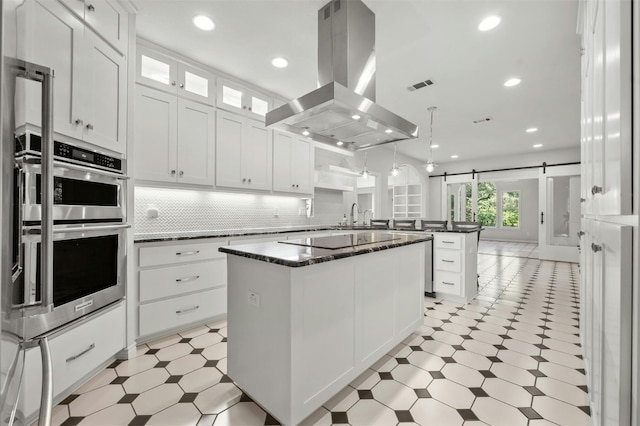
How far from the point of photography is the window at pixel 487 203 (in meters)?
12.2

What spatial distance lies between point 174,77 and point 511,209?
43.3 ft

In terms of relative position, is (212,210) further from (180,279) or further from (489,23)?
(489,23)

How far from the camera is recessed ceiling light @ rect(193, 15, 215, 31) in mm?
2480

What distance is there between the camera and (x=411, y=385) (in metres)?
1.94

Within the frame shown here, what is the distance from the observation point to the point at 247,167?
3.68 metres

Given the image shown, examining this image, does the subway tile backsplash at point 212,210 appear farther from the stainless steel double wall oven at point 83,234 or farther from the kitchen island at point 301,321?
the kitchen island at point 301,321

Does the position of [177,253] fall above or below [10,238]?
below

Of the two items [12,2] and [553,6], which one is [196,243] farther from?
[553,6]

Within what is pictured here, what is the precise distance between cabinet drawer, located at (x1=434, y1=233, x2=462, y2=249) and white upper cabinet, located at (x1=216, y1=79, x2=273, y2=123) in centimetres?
298

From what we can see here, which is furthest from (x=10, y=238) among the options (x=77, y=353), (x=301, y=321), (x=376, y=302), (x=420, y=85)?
(x=420, y=85)

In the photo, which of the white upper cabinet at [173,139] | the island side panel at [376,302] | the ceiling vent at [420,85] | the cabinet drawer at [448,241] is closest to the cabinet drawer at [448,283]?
the cabinet drawer at [448,241]

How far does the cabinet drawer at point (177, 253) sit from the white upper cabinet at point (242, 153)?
0.86m

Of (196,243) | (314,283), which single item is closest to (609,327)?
(314,283)

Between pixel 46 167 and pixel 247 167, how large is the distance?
3111 mm
